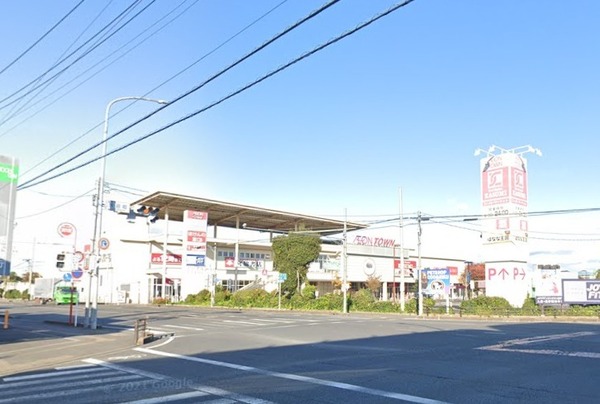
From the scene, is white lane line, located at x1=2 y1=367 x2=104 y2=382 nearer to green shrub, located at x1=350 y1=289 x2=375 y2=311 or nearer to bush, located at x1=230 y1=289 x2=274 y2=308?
green shrub, located at x1=350 y1=289 x2=375 y2=311

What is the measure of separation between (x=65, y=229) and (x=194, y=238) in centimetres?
3398

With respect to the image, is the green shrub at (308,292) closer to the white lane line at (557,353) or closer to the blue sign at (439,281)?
the blue sign at (439,281)

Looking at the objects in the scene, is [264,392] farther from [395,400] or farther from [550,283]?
[550,283]

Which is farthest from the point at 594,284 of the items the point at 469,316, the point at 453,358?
the point at 453,358

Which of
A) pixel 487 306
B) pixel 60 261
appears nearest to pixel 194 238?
pixel 60 261

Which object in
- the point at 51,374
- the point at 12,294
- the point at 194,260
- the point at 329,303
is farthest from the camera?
the point at 12,294

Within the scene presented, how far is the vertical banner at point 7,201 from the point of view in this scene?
27.4 meters

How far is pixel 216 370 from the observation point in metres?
11.8

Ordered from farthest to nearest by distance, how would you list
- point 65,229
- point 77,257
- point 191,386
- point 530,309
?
point 530,309
point 77,257
point 65,229
point 191,386

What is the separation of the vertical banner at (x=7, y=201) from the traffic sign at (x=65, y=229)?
4691 mm

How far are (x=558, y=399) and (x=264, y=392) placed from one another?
4.75 metres

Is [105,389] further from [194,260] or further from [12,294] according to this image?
[12,294]

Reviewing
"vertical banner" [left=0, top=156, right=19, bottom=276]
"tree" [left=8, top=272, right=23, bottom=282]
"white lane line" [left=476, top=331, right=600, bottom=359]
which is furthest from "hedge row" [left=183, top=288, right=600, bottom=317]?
"tree" [left=8, top=272, right=23, bottom=282]

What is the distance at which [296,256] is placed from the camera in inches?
2239
